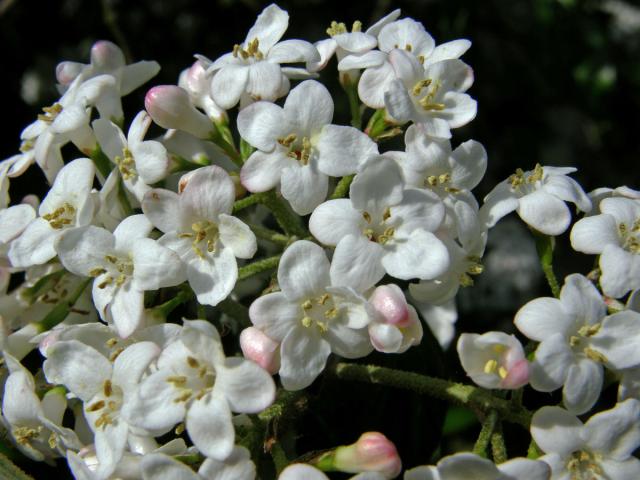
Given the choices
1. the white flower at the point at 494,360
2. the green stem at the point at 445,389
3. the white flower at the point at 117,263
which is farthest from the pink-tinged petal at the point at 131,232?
the white flower at the point at 494,360

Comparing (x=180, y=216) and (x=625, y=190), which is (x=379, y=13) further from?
(x=180, y=216)

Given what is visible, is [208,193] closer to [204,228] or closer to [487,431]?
[204,228]

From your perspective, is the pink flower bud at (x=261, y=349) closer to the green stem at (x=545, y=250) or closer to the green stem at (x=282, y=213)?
the green stem at (x=282, y=213)

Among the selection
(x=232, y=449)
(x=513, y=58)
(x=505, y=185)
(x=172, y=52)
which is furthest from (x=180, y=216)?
(x=513, y=58)

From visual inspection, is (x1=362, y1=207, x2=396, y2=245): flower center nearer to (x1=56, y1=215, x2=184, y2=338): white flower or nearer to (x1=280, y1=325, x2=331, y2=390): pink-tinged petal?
(x1=280, y1=325, x2=331, y2=390): pink-tinged petal

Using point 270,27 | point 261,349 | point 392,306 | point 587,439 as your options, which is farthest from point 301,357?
point 270,27

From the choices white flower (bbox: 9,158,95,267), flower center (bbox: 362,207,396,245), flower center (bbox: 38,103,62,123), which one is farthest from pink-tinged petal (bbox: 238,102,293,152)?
flower center (bbox: 38,103,62,123)

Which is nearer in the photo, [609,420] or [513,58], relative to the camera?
[609,420]
